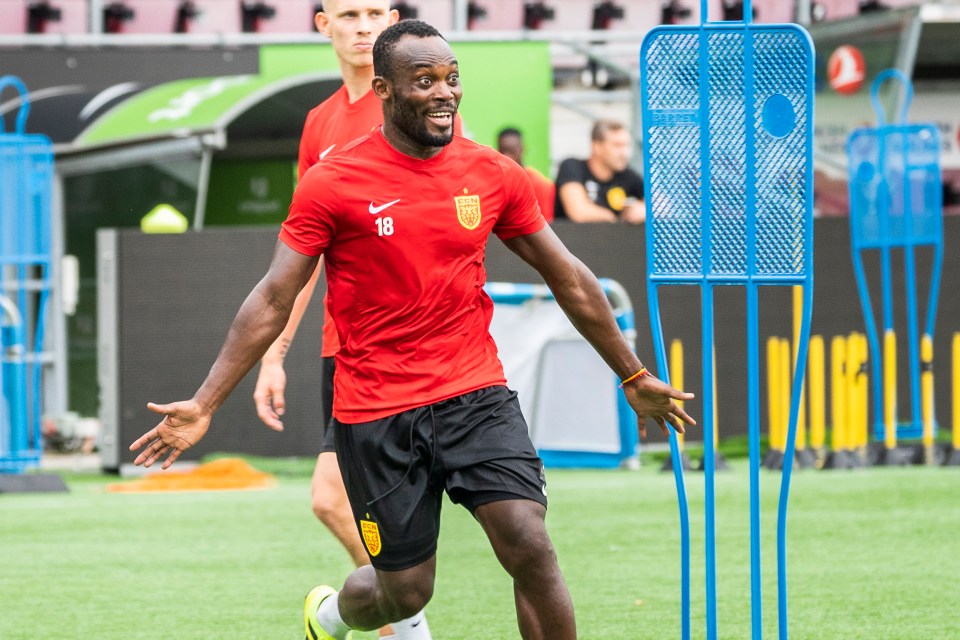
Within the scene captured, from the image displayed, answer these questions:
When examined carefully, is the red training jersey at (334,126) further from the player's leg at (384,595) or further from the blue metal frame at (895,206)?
the blue metal frame at (895,206)

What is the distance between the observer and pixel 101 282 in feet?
45.3

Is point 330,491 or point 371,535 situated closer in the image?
point 371,535

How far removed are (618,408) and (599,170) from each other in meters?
2.12

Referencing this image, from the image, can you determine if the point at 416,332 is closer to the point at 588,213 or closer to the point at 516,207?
the point at 516,207

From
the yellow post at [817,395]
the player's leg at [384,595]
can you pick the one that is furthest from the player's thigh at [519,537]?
the yellow post at [817,395]

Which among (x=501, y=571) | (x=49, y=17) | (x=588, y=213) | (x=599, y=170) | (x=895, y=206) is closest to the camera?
(x=501, y=571)

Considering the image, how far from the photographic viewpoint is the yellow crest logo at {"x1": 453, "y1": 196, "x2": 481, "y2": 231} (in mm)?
5051

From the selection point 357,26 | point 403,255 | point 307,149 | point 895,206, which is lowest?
point 895,206

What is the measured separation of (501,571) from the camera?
27.8 ft

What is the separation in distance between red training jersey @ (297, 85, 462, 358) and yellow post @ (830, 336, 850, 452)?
22.9ft

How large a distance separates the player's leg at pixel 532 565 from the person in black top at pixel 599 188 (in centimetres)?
925

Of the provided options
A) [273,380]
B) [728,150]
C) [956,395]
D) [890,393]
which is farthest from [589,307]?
[956,395]

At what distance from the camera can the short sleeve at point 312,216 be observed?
197 inches

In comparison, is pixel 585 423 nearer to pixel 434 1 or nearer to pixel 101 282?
pixel 101 282
